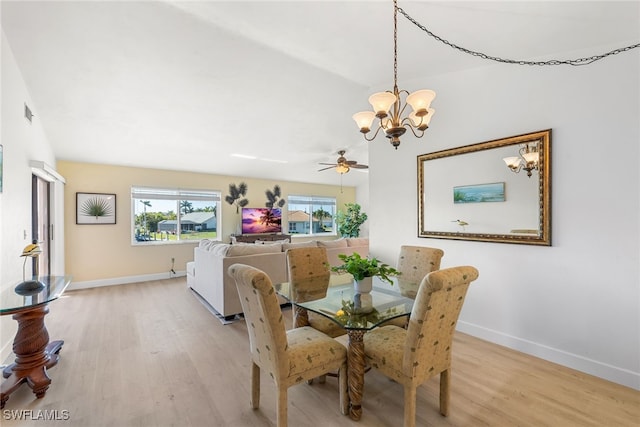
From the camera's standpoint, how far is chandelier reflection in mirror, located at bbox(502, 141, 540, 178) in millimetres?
2625

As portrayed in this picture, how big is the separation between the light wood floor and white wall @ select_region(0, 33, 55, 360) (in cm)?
86

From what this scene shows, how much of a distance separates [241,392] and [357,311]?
3.61 ft

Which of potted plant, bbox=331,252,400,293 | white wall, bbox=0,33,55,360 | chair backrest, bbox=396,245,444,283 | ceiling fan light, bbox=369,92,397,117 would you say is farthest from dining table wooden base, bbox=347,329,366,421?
white wall, bbox=0,33,55,360

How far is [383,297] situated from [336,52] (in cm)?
248

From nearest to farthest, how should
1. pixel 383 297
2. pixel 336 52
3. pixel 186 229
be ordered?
pixel 383 297, pixel 336 52, pixel 186 229

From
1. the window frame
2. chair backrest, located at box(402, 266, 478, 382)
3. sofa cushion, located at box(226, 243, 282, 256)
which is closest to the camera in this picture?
chair backrest, located at box(402, 266, 478, 382)

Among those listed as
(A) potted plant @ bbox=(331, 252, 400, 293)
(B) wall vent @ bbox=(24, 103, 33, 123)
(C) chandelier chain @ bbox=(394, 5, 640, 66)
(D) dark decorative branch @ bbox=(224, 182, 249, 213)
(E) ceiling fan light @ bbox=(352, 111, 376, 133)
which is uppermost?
(C) chandelier chain @ bbox=(394, 5, 640, 66)

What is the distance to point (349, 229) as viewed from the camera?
7781 mm

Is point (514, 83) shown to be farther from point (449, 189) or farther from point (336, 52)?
point (336, 52)

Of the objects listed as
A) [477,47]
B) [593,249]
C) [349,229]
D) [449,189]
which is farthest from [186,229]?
[593,249]

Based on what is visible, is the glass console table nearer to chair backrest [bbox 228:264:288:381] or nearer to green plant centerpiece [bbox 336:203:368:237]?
→ chair backrest [bbox 228:264:288:381]

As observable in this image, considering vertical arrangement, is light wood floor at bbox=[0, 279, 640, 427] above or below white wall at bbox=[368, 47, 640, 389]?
below

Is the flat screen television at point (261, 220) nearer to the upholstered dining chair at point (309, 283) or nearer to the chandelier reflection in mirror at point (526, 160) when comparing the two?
the upholstered dining chair at point (309, 283)

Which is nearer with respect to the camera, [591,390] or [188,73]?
[591,390]
